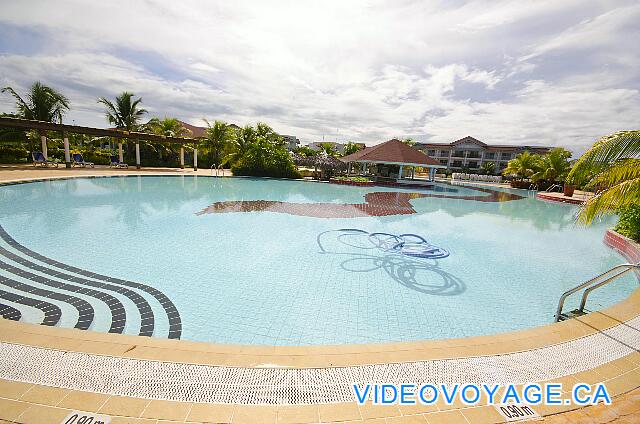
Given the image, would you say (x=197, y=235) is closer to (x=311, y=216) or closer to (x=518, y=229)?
(x=311, y=216)

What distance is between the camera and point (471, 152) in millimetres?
61812

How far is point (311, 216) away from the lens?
1356 cm

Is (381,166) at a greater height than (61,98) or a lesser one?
lesser

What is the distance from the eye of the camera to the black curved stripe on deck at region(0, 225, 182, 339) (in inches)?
191

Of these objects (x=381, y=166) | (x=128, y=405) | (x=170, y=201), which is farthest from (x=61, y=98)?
(x=128, y=405)

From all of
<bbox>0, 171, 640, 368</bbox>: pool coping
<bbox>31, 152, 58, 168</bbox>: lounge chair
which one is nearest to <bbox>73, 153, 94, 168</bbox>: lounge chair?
<bbox>31, 152, 58, 168</bbox>: lounge chair

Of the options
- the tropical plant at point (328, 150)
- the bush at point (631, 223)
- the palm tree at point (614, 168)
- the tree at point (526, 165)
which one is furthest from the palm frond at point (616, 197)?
the tropical plant at point (328, 150)

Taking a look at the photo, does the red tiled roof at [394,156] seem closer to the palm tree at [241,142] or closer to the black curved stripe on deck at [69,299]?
the palm tree at [241,142]

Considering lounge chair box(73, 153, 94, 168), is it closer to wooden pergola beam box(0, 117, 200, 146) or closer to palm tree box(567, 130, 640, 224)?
wooden pergola beam box(0, 117, 200, 146)

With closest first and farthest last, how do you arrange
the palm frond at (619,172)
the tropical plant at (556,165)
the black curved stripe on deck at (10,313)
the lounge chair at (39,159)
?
the black curved stripe on deck at (10,313) → the palm frond at (619,172) → the lounge chair at (39,159) → the tropical plant at (556,165)

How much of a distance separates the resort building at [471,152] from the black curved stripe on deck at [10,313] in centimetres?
6198

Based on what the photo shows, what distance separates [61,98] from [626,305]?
39210 millimetres

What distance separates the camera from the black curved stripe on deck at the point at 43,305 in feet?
15.4

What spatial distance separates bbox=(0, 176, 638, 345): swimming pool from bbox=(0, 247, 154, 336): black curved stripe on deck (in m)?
0.03
